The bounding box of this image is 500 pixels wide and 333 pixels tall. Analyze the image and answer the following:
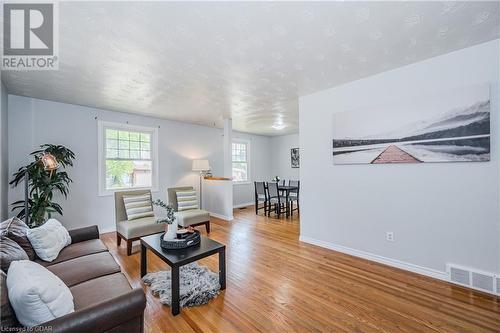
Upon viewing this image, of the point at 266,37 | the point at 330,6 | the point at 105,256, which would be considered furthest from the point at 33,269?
the point at 330,6

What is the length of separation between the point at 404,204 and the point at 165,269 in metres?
3.08

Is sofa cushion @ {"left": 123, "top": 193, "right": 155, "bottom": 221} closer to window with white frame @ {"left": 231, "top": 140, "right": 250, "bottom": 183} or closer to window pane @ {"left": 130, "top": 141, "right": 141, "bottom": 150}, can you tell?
window pane @ {"left": 130, "top": 141, "right": 141, "bottom": 150}

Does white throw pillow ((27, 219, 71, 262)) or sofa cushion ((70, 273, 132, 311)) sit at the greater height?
white throw pillow ((27, 219, 71, 262))

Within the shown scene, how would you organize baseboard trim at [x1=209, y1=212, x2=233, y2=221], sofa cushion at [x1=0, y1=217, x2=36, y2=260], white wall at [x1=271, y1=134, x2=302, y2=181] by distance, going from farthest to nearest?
white wall at [x1=271, y1=134, x2=302, y2=181]
baseboard trim at [x1=209, y1=212, x2=233, y2=221]
sofa cushion at [x1=0, y1=217, x2=36, y2=260]

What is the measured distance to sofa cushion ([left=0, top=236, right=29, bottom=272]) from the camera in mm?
1415

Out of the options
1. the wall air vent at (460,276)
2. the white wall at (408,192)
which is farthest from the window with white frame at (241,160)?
the wall air vent at (460,276)

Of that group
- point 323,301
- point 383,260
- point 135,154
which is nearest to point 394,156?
point 383,260

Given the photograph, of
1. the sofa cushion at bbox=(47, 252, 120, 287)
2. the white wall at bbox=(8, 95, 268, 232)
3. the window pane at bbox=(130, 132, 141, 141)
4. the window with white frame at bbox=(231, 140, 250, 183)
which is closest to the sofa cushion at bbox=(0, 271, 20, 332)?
the sofa cushion at bbox=(47, 252, 120, 287)

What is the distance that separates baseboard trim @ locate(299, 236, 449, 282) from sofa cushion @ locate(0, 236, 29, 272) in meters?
3.42

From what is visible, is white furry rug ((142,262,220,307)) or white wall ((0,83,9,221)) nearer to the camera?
white furry rug ((142,262,220,307))

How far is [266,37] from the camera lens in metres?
2.02

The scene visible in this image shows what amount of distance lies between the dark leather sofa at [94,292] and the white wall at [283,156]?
19.8 ft

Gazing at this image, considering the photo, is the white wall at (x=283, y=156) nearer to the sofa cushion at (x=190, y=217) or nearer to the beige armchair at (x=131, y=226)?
the sofa cushion at (x=190, y=217)

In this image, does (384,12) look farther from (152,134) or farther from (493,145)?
(152,134)
